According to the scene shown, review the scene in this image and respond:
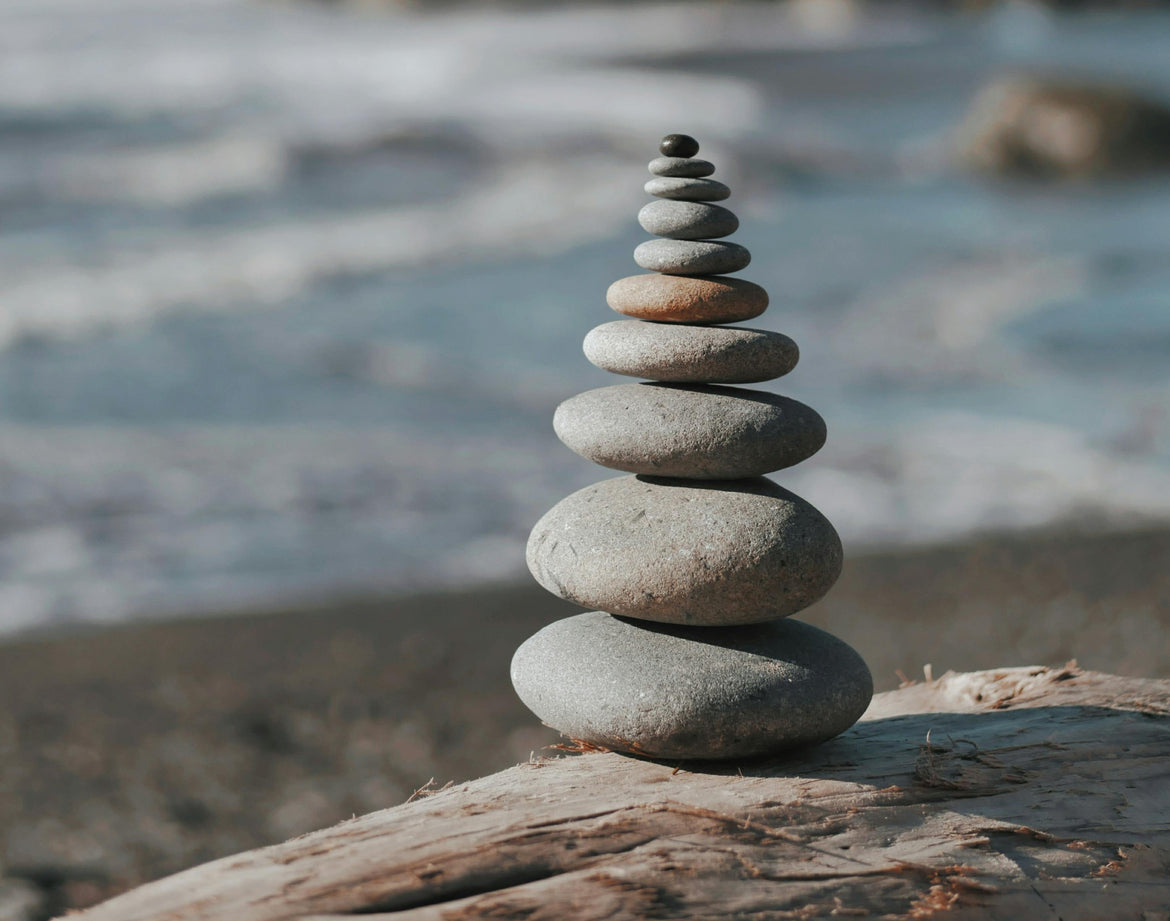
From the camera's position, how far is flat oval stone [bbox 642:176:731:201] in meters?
3.26

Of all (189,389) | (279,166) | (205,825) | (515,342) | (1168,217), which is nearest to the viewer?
(205,825)

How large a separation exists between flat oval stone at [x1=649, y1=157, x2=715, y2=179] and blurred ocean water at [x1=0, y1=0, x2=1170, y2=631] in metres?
4.74

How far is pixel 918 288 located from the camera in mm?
15180

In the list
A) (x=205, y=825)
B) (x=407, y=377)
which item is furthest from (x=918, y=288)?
(x=205, y=825)

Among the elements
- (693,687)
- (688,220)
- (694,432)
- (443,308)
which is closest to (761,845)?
(693,687)

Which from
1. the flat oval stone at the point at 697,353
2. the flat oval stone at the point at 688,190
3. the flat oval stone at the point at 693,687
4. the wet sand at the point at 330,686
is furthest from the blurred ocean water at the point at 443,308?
the flat oval stone at the point at 688,190

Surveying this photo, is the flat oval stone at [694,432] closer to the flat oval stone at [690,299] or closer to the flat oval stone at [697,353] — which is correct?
the flat oval stone at [697,353]

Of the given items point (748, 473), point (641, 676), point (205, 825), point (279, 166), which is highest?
point (279, 166)

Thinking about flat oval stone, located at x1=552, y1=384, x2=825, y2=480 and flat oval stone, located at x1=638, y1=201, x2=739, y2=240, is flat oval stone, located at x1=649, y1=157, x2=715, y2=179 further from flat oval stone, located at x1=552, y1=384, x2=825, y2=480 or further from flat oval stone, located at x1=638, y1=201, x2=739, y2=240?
flat oval stone, located at x1=552, y1=384, x2=825, y2=480

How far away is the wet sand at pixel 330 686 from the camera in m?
5.27

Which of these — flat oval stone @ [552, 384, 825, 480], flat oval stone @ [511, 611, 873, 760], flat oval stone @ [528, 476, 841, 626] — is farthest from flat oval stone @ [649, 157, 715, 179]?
flat oval stone @ [511, 611, 873, 760]

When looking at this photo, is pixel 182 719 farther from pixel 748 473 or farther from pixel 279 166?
pixel 279 166

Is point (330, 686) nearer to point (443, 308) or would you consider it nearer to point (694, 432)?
point (694, 432)

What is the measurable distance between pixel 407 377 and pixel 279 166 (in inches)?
526
